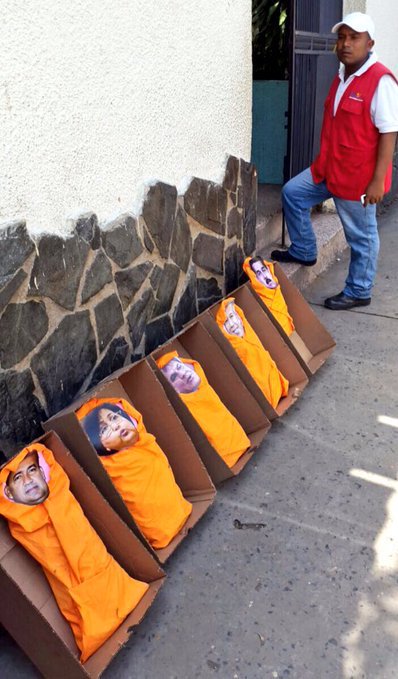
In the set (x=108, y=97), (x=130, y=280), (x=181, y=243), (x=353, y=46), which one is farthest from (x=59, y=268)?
(x=353, y=46)

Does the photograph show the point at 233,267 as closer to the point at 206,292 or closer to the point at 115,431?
the point at 206,292

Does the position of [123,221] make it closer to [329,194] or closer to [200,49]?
[200,49]

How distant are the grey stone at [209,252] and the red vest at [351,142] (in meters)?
0.90

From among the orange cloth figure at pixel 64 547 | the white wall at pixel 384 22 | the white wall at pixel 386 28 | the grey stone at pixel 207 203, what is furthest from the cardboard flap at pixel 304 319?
the white wall at pixel 386 28

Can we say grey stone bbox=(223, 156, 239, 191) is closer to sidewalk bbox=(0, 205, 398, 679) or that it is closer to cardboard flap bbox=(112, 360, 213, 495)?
sidewalk bbox=(0, 205, 398, 679)

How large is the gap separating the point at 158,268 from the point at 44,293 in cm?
83

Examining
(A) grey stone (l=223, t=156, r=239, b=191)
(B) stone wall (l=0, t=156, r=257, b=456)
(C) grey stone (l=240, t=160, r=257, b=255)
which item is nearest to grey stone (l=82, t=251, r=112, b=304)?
(B) stone wall (l=0, t=156, r=257, b=456)

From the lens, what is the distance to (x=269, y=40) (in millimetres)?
6133

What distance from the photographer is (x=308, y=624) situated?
2016mm

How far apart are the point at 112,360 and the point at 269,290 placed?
1.09m

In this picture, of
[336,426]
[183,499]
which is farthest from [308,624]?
[336,426]

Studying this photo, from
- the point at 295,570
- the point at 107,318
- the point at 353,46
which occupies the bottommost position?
the point at 295,570

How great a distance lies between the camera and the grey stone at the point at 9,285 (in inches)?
81.9

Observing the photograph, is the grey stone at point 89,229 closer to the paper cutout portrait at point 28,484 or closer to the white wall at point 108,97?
the white wall at point 108,97
